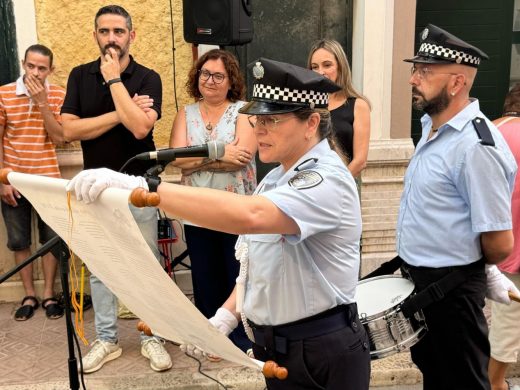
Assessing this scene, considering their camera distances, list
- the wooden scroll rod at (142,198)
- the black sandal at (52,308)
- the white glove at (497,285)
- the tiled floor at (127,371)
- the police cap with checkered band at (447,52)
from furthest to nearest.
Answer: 1. the black sandal at (52,308)
2. the tiled floor at (127,371)
3. the white glove at (497,285)
4. the police cap with checkered band at (447,52)
5. the wooden scroll rod at (142,198)

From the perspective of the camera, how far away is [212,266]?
4.76 meters

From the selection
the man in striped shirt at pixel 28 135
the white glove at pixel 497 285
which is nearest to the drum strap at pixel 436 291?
the white glove at pixel 497 285

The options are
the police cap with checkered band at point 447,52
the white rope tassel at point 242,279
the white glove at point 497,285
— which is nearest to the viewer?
the white rope tassel at point 242,279

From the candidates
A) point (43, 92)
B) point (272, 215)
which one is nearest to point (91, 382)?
point (43, 92)

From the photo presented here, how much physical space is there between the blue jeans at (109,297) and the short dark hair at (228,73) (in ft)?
3.05

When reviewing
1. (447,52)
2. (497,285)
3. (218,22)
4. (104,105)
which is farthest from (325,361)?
(218,22)

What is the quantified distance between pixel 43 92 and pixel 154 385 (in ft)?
7.57

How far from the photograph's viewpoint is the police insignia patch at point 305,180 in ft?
7.27

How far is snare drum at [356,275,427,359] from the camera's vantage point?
307 cm

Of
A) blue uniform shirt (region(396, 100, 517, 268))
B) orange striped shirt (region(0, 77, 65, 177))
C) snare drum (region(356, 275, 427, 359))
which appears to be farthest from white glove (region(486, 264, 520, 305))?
orange striped shirt (region(0, 77, 65, 177))

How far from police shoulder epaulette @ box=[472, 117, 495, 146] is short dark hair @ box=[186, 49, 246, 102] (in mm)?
1978

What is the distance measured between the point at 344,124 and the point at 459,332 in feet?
6.21

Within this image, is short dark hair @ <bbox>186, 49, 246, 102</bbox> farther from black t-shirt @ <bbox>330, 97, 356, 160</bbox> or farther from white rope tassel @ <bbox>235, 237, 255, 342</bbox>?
white rope tassel @ <bbox>235, 237, 255, 342</bbox>

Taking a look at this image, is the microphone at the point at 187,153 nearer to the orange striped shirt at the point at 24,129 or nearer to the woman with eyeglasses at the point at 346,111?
the woman with eyeglasses at the point at 346,111
